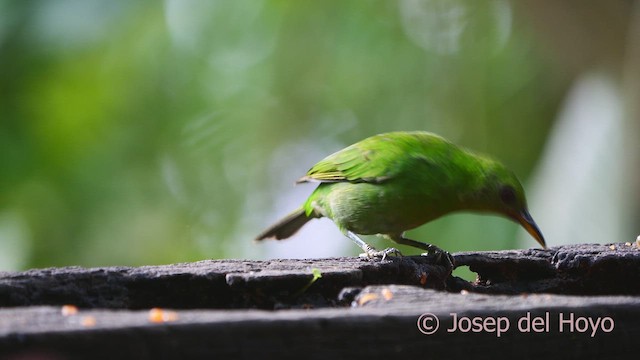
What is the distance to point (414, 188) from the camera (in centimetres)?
415

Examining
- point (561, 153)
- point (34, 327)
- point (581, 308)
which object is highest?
point (561, 153)

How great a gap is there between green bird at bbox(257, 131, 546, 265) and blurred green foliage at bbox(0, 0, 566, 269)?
3.48 meters

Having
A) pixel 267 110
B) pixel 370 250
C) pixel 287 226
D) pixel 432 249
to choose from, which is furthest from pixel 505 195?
pixel 267 110

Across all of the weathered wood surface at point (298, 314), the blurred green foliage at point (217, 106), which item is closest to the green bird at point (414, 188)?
the weathered wood surface at point (298, 314)

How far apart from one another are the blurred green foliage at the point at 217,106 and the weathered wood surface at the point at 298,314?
4983mm

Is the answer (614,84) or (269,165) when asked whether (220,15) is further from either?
(614,84)

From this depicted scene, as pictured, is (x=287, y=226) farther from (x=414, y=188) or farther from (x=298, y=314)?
(x=298, y=314)

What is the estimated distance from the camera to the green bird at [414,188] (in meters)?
4.15

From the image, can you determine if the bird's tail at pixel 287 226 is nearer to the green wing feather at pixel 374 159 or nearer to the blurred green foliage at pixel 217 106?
the green wing feather at pixel 374 159

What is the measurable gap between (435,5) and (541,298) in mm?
8355

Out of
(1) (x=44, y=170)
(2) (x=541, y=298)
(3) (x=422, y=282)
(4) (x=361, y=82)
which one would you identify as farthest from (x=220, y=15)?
(2) (x=541, y=298)

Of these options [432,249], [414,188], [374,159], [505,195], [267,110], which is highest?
[267,110]

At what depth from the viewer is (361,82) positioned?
1008 cm

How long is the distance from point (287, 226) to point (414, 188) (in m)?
1.03
